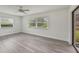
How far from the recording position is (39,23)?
22.6ft

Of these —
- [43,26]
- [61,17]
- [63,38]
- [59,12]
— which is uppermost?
[59,12]

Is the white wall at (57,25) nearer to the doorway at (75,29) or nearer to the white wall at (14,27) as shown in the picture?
the doorway at (75,29)

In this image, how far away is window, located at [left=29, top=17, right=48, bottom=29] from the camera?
625 cm

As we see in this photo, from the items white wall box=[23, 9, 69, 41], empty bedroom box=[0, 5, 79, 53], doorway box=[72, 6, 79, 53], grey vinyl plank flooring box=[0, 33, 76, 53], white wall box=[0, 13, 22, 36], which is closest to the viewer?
grey vinyl plank flooring box=[0, 33, 76, 53]

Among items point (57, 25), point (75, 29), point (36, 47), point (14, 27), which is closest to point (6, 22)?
point (14, 27)

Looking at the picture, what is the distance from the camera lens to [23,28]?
344 inches

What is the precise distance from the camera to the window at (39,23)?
20.5 feet

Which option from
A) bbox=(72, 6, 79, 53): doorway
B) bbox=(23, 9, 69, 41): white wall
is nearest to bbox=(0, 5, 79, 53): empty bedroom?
bbox=(23, 9, 69, 41): white wall

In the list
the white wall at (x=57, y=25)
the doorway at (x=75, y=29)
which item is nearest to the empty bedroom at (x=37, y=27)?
the white wall at (x=57, y=25)

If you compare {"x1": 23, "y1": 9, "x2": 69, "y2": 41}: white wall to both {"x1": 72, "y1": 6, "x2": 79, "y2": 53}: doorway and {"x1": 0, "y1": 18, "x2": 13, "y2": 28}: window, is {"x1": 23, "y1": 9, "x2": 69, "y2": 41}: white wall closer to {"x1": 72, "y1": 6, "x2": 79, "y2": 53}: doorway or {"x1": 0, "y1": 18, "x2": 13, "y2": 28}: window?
{"x1": 72, "y1": 6, "x2": 79, "y2": 53}: doorway

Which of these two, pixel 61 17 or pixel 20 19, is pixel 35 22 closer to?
pixel 20 19
